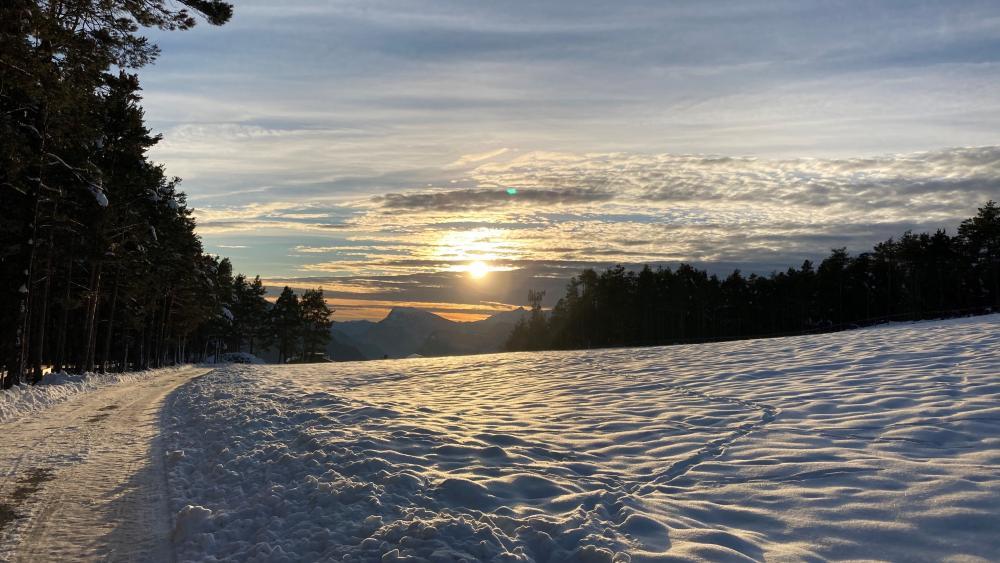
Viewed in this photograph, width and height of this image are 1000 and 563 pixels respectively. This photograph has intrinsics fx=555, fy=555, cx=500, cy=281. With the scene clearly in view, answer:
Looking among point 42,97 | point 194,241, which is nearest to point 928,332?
point 42,97

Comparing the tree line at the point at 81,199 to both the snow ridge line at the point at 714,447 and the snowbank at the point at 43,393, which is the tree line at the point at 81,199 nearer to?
the snowbank at the point at 43,393

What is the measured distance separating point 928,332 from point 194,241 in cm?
5465

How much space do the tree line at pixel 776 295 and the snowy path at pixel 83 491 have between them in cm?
7312

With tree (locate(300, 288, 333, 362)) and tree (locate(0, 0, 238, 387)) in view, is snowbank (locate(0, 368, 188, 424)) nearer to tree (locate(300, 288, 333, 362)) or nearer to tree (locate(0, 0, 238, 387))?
tree (locate(0, 0, 238, 387))

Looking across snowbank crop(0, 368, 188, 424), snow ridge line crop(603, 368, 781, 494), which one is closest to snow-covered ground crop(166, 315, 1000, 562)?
snow ridge line crop(603, 368, 781, 494)

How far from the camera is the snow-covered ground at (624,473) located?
17.7ft

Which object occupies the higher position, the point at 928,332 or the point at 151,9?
the point at 151,9

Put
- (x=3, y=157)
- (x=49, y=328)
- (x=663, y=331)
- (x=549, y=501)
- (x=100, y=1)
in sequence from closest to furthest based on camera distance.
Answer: (x=549, y=501)
(x=100, y=1)
(x=3, y=157)
(x=49, y=328)
(x=663, y=331)

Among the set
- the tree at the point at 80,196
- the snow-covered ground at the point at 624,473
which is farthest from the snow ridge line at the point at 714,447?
the tree at the point at 80,196

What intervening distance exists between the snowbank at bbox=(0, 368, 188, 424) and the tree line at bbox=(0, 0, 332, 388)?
1.16m

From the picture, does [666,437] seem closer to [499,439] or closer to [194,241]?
[499,439]

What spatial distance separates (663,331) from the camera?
94750mm

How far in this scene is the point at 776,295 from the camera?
9475cm

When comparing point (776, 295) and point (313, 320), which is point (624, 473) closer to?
point (313, 320)
